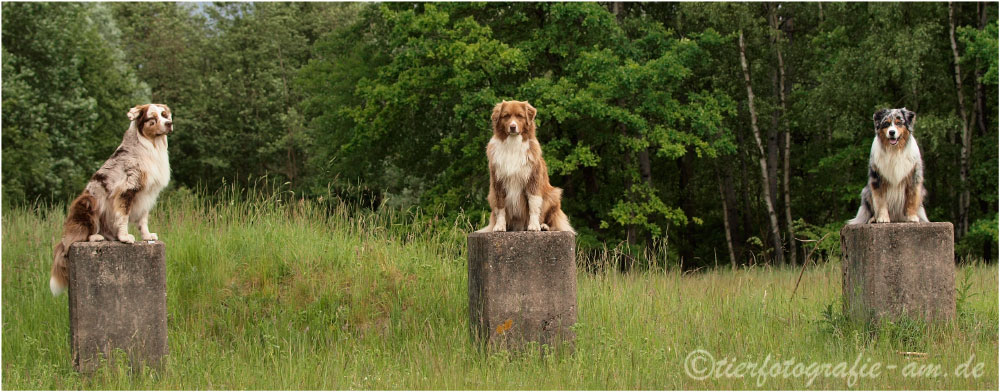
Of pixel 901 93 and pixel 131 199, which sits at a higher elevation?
pixel 901 93

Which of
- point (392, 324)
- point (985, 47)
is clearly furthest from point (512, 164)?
point (985, 47)

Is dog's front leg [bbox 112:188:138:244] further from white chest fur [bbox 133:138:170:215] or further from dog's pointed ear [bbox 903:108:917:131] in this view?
dog's pointed ear [bbox 903:108:917:131]

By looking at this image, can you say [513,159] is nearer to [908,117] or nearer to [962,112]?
[908,117]

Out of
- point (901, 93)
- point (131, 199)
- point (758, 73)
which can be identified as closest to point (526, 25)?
point (758, 73)

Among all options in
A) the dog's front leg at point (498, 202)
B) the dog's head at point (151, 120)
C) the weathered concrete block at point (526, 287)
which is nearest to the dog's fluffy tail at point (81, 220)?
the dog's head at point (151, 120)

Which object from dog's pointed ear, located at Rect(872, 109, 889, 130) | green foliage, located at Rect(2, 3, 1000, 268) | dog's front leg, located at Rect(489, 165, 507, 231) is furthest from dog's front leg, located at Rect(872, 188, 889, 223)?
green foliage, located at Rect(2, 3, 1000, 268)

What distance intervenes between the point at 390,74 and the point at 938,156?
14.3 metres

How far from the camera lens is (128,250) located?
6523 mm

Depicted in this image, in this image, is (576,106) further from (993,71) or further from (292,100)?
(292,100)

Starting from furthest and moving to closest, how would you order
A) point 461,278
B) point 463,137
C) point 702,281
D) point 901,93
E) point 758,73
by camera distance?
point 758,73
point 901,93
point 463,137
point 702,281
point 461,278

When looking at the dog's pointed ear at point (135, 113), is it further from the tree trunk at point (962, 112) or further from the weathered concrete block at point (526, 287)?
the tree trunk at point (962, 112)

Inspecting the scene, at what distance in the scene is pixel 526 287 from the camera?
6.79 m

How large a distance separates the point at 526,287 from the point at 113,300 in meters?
3.18

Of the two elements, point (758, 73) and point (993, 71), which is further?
point (758, 73)
